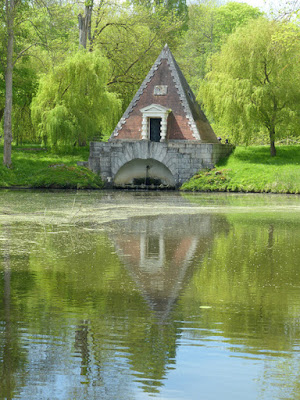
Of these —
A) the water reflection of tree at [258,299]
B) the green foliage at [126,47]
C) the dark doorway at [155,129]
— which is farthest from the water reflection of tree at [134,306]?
the green foliage at [126,47]

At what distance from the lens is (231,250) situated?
493 inches

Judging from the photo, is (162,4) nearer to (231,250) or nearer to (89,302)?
(231,250)

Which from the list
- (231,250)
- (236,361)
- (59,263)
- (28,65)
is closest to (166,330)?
(236,361)

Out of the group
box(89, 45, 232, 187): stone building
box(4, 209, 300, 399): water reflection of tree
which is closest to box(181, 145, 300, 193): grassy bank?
box(89, 45, 232, 187): stone building

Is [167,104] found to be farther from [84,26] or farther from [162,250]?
[162,250]

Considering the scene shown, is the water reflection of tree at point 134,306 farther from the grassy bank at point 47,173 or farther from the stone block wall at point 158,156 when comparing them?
the stone block wall at point 158,156

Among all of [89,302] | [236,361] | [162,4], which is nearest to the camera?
[236,361]

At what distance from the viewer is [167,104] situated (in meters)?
38.8

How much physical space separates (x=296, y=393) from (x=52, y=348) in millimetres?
2073

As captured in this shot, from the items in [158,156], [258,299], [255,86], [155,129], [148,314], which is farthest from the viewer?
[155,129]

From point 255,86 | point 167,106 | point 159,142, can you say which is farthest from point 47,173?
point 255,86

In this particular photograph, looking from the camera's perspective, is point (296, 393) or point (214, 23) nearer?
point (296, 393)

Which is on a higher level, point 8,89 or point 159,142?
point 8,89

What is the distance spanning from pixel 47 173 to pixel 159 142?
640cm
